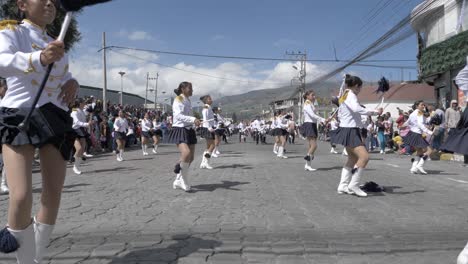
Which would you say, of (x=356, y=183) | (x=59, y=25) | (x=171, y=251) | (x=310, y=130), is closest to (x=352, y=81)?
(x=356, y=183)

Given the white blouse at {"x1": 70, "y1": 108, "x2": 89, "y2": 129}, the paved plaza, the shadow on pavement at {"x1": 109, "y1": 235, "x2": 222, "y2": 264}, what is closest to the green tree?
the white blouse at {"x1": 70, "y1": 108, "x2": 89, "y2": 129}

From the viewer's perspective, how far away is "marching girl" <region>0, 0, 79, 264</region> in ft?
8.54

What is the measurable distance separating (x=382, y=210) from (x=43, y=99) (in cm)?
446

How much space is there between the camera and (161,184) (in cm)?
809

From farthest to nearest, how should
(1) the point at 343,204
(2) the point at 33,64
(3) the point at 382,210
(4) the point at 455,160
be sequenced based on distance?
(4) the point at 455,160 < (1) the point at 343,204 < (3) the point at 382,210 < (2) the point at 33,64

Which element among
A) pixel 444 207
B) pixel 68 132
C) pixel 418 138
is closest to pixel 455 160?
pixel 418 138

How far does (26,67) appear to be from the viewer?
2.53 metres

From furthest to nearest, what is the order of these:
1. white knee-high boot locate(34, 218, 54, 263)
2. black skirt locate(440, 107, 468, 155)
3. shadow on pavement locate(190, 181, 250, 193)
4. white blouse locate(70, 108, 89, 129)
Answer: white blouse locate(70, 108, 89, 129), shadow on pavement locate(190, 181, 250, 193), black skirt locate(440, 107, 468, 155), white knee-high boot locate(34, 218, 54, 263)

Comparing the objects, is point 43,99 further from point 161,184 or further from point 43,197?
→ point 161,184

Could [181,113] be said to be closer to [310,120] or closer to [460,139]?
[460,139]

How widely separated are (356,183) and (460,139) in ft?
10.9

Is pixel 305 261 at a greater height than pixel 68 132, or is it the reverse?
pixel 68 132

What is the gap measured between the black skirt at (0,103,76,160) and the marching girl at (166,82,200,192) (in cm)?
408

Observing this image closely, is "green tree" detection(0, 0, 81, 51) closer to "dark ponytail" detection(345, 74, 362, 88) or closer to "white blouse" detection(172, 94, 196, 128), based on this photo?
"white blouse" detection(172, 94, 196, 128)
